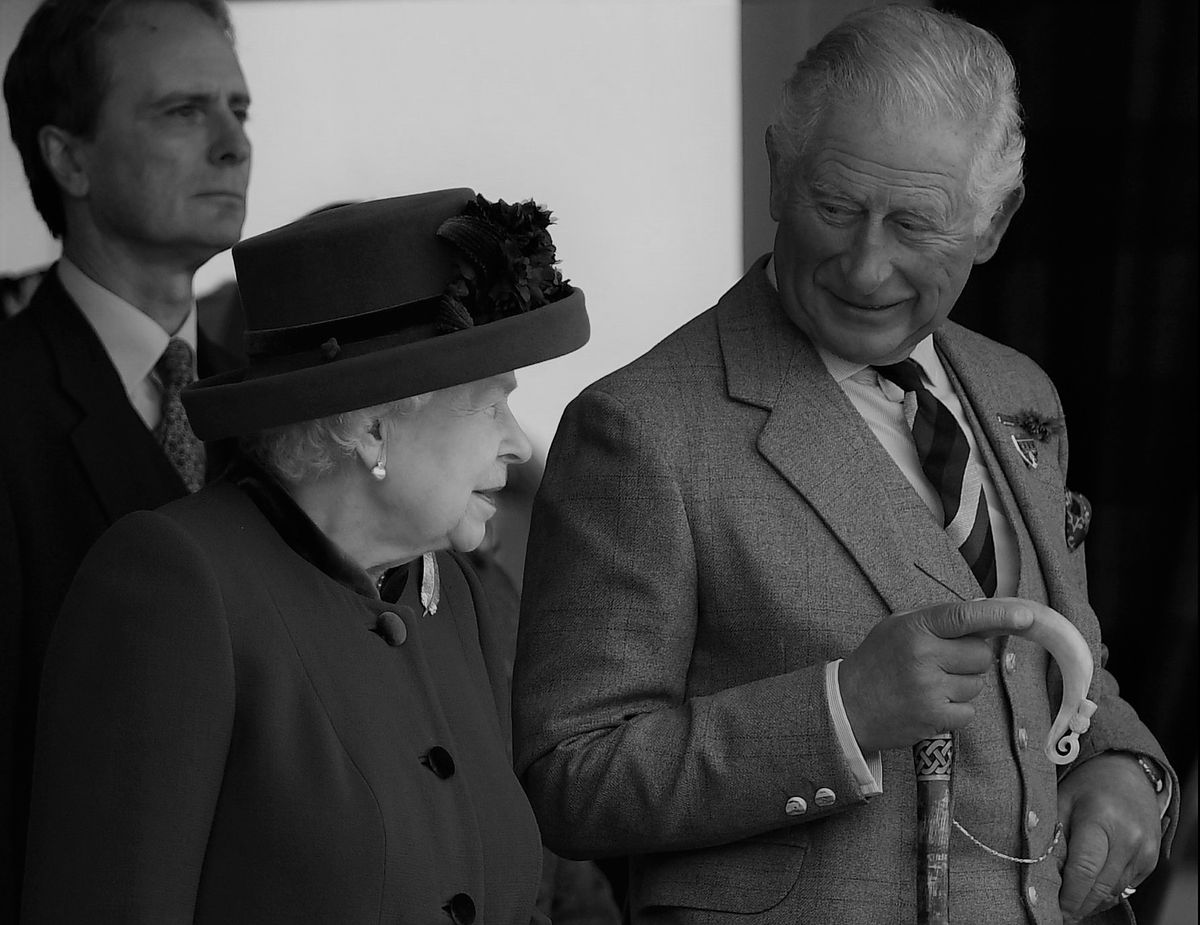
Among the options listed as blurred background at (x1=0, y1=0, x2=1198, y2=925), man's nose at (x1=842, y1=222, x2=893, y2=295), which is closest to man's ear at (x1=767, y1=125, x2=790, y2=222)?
man's nose at (x1=842, y1=222, x2=893, y2=295)

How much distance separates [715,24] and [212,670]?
3.09 metres

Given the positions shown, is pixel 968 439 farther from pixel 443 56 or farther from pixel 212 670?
pixel 443 56

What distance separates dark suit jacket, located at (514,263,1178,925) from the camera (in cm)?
193

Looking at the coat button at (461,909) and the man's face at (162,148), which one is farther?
the man's face at (162,148)

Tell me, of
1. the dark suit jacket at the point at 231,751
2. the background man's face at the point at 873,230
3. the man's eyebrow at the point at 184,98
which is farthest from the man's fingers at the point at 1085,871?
the man's eyebrow at the point at 184,98

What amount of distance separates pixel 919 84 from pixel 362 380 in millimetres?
795

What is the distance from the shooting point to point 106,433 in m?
2.51

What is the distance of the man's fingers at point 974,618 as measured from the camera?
71.4 inches

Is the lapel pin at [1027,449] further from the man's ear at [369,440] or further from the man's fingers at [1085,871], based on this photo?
the man's ear at [369,440]

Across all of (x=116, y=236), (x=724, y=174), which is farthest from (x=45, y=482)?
(x=724, y=174)

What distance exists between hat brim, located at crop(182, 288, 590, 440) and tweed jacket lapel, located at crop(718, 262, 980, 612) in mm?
405

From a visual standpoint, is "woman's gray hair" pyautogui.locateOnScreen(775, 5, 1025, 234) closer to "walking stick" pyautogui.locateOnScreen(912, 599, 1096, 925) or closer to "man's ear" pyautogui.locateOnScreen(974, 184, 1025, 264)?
"man's ear" pyautogui.locateOnScreen(974, 184, 1025, 264)

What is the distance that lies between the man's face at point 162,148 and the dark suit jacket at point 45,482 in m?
0.20

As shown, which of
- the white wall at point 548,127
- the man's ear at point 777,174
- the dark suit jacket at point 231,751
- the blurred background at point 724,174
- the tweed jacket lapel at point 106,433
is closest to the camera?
the dark suit jacket at point 231,751
